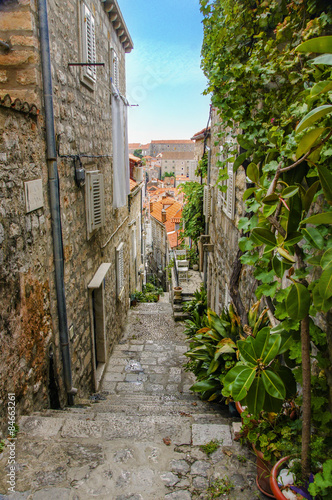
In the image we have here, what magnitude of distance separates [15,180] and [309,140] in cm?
235

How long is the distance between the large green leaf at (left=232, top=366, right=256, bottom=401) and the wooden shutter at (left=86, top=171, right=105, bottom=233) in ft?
12.5

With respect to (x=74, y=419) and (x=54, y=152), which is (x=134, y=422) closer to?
(x=74, y=419)

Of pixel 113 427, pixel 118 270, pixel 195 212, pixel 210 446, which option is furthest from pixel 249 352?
pixel 195 212

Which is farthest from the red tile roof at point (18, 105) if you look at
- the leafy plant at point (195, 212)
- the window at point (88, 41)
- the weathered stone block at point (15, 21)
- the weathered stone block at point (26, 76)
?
the leafy plant at point (195, 212)

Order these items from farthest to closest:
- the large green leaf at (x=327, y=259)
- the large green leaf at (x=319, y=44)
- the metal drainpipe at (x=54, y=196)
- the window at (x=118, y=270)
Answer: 1. the window at (x=118, y=270)
2. the metal drainpipe at (x=54, y=196)
3. the large green leaf at (x=327, y=259)
4. the large green leaf at (x=319, y=44)

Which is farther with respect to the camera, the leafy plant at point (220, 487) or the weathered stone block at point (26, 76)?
the weathered stone block at point (26, 76)

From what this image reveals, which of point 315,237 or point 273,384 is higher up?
point 315,237

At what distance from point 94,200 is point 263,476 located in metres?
4.25

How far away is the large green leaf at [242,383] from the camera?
5.71 ft

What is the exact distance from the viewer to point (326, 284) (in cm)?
146

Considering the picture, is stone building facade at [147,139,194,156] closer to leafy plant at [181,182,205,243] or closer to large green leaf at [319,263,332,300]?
leafy plant at [181,182,205,243]

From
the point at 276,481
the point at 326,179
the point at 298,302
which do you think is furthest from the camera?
the point at 276,481

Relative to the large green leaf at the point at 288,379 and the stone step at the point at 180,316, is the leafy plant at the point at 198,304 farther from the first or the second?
the large green leaf at the point at 288,379

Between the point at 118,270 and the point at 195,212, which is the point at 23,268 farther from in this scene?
the point at 195,212
